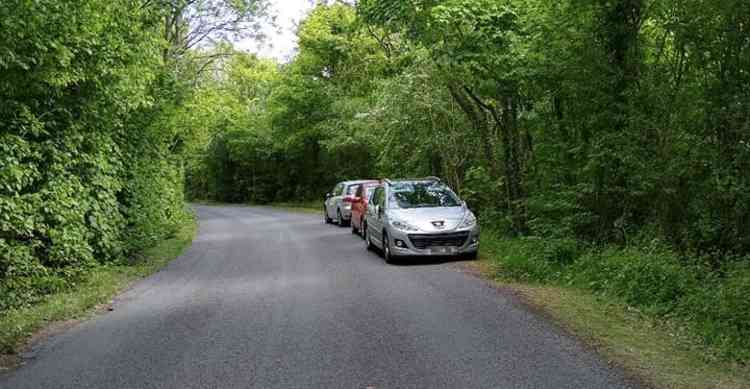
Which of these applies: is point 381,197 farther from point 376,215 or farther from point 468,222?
point 468,222

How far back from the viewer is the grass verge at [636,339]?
5410mm

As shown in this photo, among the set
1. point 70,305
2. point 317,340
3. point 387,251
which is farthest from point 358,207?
point 317,340

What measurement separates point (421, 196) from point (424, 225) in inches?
67.8

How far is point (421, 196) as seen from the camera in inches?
559

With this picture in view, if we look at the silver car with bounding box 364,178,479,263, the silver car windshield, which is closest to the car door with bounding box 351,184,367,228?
the silver car windshield

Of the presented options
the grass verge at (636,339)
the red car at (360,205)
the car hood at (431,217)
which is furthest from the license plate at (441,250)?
the red car at (360,205)

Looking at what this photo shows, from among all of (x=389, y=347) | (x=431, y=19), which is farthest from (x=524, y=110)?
(x=389, y=347)

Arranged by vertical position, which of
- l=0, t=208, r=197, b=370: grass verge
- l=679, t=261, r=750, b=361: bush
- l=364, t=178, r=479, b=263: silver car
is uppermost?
l=364, t=178, r=479, b=263: silver car

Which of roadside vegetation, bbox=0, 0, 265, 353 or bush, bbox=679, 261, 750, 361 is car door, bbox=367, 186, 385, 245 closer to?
roadside vegetation, bbox=0, 0, 265, 353

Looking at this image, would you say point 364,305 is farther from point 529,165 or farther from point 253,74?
point 253,74

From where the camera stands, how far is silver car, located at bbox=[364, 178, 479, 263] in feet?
41.1

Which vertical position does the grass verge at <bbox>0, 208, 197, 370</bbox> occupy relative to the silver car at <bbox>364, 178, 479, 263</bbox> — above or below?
below

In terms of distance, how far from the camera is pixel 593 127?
37.4 feet

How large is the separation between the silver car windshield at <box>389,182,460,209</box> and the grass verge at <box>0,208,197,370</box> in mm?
5096
